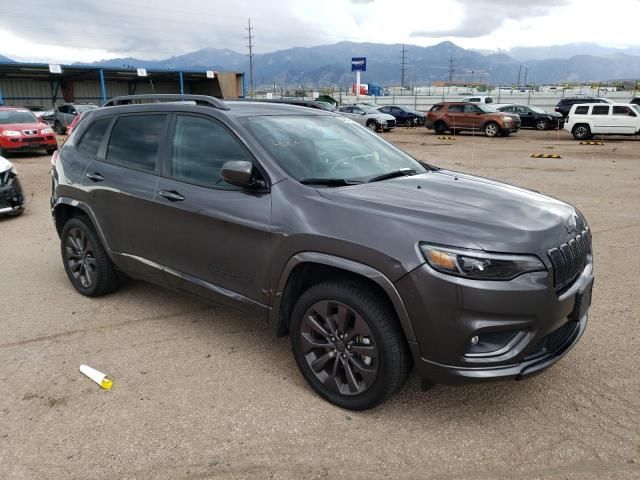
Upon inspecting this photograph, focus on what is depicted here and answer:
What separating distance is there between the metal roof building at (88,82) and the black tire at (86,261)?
38.8 meters

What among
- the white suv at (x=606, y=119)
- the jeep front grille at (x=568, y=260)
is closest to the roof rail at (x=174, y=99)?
the jeep front grille at (x=568, y=260)

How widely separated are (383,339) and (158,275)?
6.55ft

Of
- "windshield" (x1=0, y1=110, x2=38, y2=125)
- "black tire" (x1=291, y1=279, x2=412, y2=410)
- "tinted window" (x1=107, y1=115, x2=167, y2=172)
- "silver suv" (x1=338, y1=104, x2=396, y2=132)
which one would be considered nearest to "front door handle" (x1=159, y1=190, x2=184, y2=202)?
"tinted window" (x1=107, y1=115, x2=167, y2=172)

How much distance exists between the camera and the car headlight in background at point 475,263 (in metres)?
2.54

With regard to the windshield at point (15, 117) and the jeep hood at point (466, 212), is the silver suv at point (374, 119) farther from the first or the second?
the jeep hood at point (466, 212)

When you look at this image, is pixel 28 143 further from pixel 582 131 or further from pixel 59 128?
pixel 582 131

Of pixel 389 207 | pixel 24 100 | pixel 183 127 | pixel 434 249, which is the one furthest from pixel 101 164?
pixel 24 100

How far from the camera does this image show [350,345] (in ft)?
9.64

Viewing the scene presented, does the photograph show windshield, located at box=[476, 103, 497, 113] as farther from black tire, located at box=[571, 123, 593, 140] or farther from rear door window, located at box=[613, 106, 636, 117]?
rear door window, located at box=[613, 106, 636, 117]

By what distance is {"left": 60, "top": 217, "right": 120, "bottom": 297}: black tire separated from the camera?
15.0 ft

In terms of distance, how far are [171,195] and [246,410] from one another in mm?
1579

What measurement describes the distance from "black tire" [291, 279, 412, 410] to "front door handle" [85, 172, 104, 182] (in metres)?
2.24

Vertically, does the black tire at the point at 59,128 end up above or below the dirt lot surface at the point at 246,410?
above

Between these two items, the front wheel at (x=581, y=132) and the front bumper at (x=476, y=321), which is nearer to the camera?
the front bumper at (x=476, y=321)
